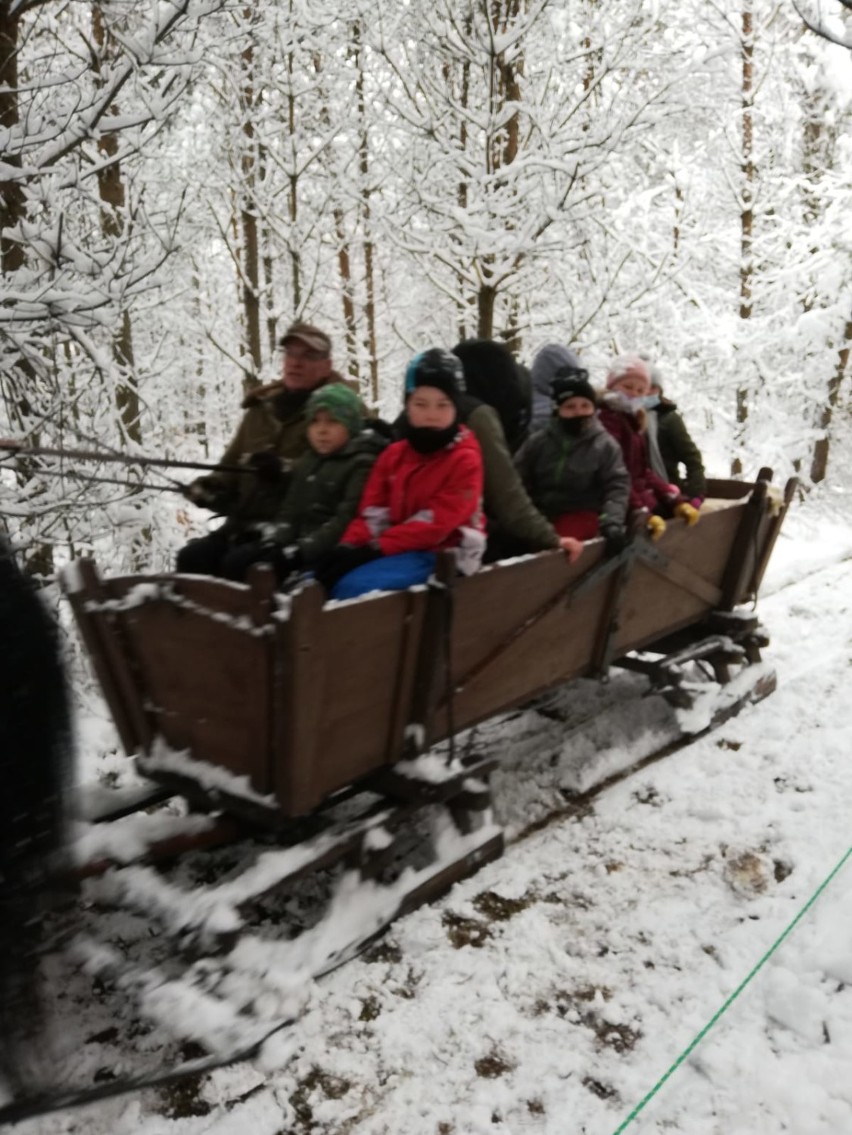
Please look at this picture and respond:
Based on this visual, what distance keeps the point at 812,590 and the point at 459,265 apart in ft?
12.3

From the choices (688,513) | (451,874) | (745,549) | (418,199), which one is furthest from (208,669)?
(418,199)

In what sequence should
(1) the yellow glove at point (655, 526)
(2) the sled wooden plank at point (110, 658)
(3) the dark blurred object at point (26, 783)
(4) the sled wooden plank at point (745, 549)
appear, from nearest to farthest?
(3) the dark blurred object at point (26, 783) < (2) the sled wooden plank at point (110, 658) < (1) the yellow glove at point (655, 526) < (4) the sled wooden plank at point (745, 549)

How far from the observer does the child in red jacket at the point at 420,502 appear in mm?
2818

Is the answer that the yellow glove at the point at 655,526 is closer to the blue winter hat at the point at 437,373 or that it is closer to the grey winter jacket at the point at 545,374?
the grey winter jacket at the point at 545,374

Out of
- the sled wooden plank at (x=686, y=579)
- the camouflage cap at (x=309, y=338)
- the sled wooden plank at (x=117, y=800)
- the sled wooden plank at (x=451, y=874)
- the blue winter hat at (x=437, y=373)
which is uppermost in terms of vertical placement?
the camouflage cap at (x=309, y=338)

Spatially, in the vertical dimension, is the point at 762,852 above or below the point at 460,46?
below

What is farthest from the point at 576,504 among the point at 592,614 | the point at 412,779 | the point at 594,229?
the point at 594,229

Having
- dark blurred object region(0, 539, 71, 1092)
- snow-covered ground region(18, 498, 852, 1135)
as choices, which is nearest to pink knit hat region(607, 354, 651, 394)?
snow-covered ground region(18, 498, 852, 1135)

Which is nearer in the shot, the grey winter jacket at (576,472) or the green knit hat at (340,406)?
the green knit hat at (340,406)

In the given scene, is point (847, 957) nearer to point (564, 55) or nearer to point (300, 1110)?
point (300, 1110)

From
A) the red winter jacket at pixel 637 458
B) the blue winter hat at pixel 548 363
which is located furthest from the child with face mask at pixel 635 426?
the blue winter hat at pixel 548 363

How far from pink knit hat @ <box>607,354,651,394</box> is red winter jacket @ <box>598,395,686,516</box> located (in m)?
0.13

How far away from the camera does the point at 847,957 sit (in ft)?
8.15

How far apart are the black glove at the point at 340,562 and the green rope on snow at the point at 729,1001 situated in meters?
1.71
